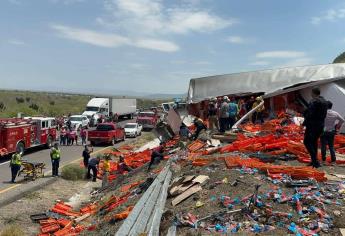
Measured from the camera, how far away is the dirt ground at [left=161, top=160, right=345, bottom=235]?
8.18m

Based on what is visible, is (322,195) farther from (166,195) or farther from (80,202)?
(80,202)

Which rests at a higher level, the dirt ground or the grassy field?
the dirt ground

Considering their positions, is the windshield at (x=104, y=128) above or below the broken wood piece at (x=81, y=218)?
above

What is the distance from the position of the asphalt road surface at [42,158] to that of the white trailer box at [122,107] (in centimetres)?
2454

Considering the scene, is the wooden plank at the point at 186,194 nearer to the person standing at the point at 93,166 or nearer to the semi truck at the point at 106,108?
the person standing at the point at 93,166

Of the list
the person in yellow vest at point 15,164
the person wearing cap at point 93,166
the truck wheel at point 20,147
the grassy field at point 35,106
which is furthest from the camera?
the grassy field at point 35,106

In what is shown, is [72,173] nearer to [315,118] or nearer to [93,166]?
[93,166]

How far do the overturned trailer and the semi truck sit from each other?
27.2 metres

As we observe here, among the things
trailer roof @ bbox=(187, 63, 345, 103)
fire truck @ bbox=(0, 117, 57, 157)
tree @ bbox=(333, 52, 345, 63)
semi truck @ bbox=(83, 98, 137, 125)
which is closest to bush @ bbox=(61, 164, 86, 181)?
fire truck @ bbox=(0, 117, 57, 157)

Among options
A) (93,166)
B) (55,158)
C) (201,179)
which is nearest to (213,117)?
(93,166)

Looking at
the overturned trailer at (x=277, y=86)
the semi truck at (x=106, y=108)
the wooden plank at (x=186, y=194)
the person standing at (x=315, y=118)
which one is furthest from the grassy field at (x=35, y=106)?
the person standing at (x=315, y=118)

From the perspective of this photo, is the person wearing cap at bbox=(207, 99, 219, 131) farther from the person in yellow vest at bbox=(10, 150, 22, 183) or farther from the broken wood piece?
the broken wood piece

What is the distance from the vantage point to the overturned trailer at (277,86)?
67.6 ft

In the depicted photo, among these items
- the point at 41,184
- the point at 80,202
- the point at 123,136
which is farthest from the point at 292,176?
the point at 123,136
